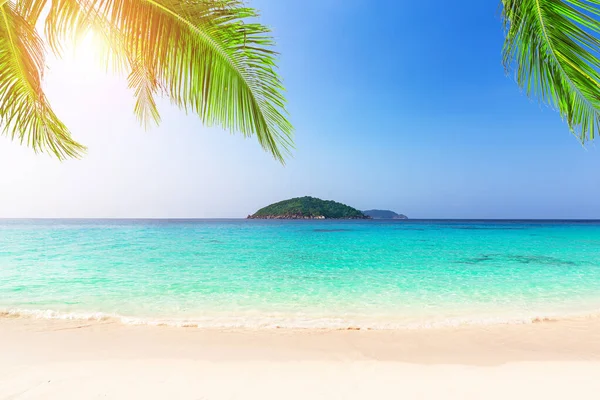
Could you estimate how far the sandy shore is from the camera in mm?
2803

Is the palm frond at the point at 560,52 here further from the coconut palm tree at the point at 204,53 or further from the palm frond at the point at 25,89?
the palm frond at the point at 25,89

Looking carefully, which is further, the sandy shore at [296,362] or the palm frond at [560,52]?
the sandy shore at [296,362]

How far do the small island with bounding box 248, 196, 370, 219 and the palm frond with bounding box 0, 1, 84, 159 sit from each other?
297 feet

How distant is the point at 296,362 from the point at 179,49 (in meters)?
3.19

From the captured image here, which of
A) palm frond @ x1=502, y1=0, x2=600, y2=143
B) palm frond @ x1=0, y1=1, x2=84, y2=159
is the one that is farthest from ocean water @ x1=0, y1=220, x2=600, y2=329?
palm frond @ x1=502, y1=0, x2=600, y2=143

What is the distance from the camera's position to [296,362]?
3.57 metres

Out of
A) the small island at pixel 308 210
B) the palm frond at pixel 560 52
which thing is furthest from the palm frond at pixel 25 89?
the small island at pixel 308 210

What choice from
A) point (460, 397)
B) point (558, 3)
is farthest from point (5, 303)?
point (558, 3)

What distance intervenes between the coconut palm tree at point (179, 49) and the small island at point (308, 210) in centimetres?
9122

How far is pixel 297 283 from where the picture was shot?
865 cm

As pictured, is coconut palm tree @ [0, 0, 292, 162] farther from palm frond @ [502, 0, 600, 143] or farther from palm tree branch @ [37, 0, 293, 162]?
palm frond @ [502, 0, 600, 143]

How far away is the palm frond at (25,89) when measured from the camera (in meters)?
2.33

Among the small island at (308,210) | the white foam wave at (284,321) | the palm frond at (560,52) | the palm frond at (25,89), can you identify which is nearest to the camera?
the palm frond at (560,52)

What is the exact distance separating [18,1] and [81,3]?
1.69ft
